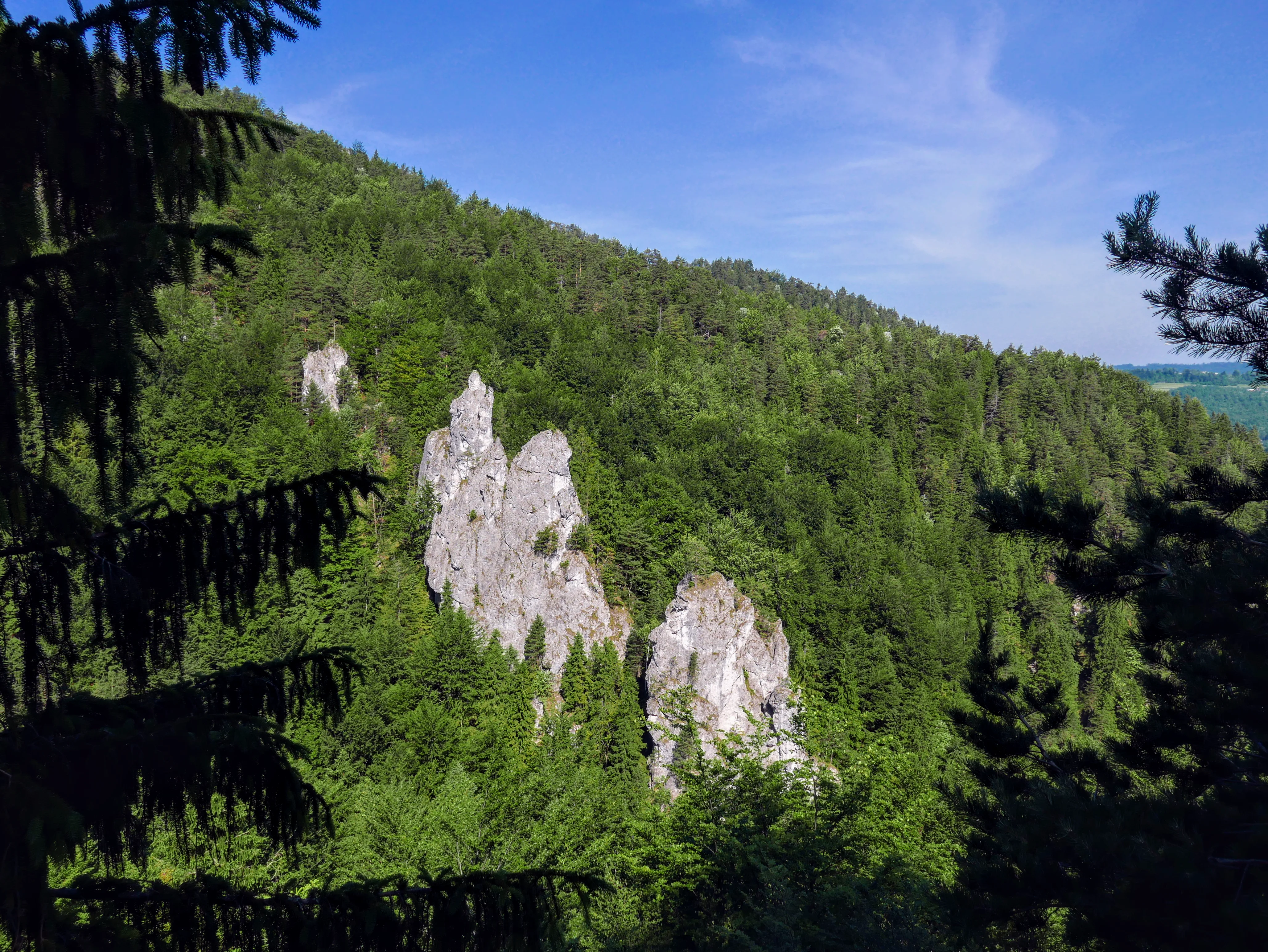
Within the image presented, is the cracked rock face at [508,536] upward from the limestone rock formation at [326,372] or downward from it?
downward

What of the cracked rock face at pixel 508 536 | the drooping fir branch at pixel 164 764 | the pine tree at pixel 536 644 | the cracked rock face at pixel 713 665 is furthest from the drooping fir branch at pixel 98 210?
the cracked rock face at pixel 508 536

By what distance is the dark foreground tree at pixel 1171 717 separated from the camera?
5.16 metres

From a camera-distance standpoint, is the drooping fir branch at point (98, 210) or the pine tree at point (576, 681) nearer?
the drooping fir branch at point (98, 210)

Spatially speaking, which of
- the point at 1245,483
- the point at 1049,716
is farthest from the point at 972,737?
the point at 1245,483

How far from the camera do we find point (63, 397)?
92.7 inches

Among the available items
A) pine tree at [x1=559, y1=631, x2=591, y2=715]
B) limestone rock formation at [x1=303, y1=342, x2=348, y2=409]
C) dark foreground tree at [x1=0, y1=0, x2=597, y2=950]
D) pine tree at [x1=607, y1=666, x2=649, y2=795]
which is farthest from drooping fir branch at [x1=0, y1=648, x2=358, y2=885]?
limestone rock formation at [x1=303, y1=342, x2=348, y2=409]

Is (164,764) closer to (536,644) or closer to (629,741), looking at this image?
(629,741)

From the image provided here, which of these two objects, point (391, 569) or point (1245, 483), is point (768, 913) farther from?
point (391, 569)

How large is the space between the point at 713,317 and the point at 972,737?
2835 inches

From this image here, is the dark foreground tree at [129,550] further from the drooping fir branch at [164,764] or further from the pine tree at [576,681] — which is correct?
the pine tree at [576,681]

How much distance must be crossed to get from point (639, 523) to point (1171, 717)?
118 feet

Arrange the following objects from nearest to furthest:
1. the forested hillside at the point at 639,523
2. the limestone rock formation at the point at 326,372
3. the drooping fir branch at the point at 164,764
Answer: the drooping fir branch at the point at 164,764 < the forested hillside at the point at 639,523 < the limestone rock formation at the point at 326,372

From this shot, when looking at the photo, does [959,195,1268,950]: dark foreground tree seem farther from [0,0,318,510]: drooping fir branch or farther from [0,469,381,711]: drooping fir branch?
[0,0,318,510]: drooping fir branch

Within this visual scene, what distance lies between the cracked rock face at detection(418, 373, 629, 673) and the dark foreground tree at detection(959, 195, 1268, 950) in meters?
31.4
